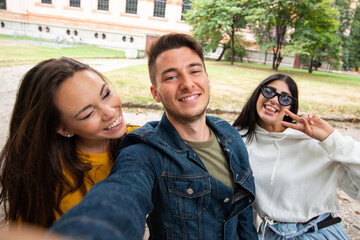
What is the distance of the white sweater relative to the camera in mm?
1729

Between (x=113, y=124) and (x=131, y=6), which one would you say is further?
(x=131, y=6)

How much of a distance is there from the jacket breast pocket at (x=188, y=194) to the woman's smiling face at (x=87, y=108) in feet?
1.98

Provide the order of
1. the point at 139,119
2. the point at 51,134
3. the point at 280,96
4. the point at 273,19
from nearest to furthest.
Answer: the point at 51,134, the point at 280,96, the point at 139,119, the point at 273,19

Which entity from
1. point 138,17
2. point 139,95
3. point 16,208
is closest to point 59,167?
point 16,208

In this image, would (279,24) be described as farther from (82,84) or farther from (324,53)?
(82,84)

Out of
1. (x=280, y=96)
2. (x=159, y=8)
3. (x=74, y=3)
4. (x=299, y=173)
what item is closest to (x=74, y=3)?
(x=74, y=3)

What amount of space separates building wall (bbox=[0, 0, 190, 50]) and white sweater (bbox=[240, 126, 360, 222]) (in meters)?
28.1

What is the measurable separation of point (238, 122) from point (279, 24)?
58.2ft

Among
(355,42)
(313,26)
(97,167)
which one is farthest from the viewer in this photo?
(355,42)

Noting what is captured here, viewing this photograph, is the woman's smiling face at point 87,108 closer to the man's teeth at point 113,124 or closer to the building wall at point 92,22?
the man's teeth at point 113,124

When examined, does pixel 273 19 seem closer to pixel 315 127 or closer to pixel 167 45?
pixel 315 127

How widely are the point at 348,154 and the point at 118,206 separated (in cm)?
162

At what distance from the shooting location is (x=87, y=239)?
573 millimetres

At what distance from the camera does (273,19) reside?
16.0 meters
